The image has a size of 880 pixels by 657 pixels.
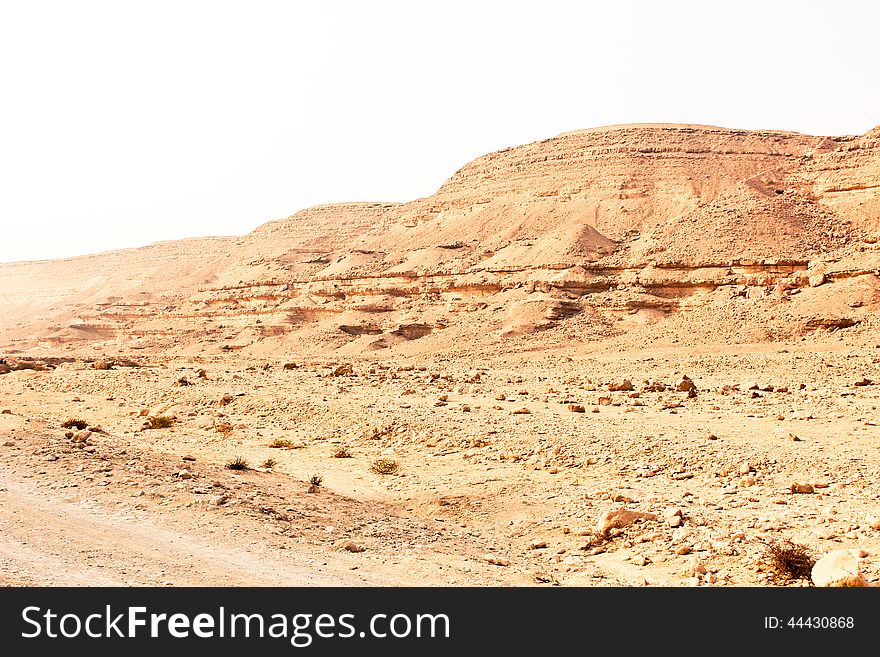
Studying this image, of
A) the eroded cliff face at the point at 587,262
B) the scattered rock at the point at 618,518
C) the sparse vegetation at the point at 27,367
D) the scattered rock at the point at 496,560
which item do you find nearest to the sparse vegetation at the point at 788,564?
the scattered rock at the point at 618,518

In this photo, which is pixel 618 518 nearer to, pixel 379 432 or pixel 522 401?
pixel 379 432

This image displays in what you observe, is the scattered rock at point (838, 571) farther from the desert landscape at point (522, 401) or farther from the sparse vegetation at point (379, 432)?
the sparse vegetation at point (379, 432)

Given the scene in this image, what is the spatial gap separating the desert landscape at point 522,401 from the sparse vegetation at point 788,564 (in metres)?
0.03

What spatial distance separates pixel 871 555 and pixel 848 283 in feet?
92.5

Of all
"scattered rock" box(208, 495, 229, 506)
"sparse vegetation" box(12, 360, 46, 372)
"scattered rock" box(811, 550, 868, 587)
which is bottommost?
"scattered rock" box(811, 550, 868, 587)

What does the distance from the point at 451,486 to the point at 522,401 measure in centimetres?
706

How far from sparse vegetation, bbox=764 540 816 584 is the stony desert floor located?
0.35 feet

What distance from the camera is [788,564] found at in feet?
23.2

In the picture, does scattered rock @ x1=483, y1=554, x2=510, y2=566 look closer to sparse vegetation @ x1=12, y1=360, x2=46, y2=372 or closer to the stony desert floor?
the stony desert floor

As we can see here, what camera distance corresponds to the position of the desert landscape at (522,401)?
313 inches

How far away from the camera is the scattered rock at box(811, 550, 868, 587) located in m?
6.51

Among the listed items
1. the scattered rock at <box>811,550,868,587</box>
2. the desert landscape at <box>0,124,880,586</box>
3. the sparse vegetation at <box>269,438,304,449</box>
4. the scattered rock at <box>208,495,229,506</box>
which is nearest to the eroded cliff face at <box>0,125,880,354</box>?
the desert landscape at <box>0,124,880,586</box>

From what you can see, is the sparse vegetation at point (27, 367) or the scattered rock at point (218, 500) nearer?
the scattered rock at point (218, 500)
